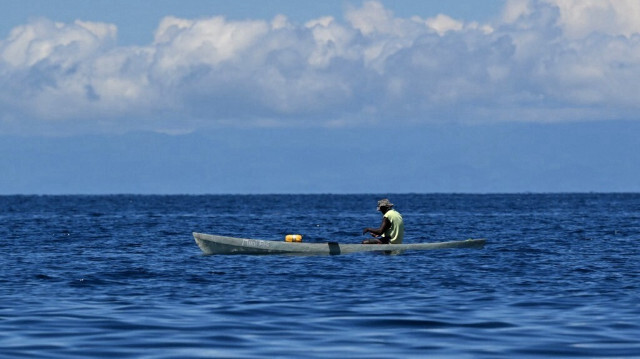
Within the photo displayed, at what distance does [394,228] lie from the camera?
34.9 metres

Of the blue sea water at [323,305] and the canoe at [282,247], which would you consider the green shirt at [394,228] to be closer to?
the canoe at [282,247]

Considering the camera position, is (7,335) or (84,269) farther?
(84,269)

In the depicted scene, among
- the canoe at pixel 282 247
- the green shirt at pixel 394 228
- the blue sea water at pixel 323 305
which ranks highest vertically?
the green shirt at pixel 394 228

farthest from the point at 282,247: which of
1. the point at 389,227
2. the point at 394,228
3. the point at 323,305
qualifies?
the point at 323,305

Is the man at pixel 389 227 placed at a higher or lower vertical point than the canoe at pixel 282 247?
higher

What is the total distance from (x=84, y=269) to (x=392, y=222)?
10.4 metres

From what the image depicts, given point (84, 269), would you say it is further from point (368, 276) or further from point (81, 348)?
point (81, 348)

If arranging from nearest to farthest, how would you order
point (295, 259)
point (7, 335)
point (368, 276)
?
1. point (7, 335)
2. point (368, 276)
3. point (295, 259)

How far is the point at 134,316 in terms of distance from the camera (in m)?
19.5

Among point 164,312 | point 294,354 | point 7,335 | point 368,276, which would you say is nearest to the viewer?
point 294,354

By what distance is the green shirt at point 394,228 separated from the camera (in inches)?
1368

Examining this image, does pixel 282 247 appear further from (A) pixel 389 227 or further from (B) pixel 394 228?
(B) pixel 394 228

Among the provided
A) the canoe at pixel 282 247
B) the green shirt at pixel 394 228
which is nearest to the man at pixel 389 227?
the green shirt at pixel 394 228

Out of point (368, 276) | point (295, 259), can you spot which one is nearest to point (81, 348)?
point (368, 276)
